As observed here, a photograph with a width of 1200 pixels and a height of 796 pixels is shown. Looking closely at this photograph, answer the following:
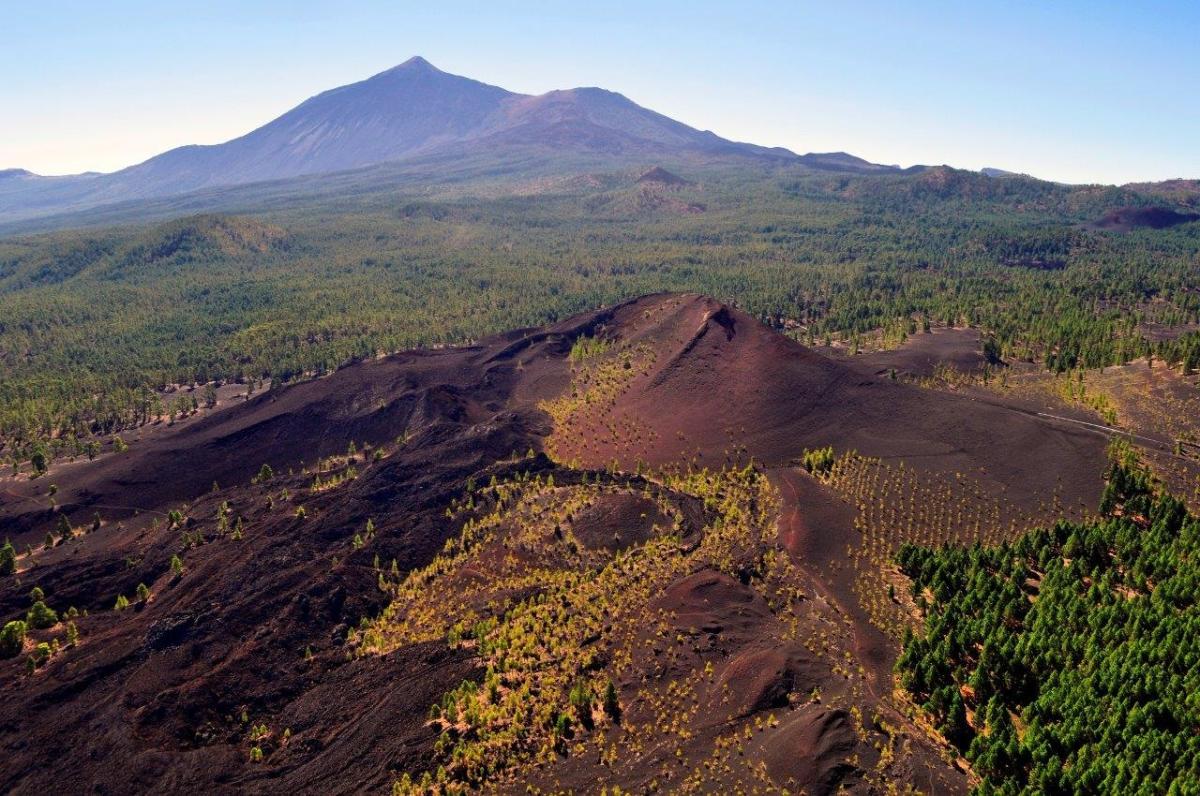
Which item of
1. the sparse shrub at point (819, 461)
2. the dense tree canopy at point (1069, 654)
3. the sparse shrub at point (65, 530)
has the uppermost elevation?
the sparse shrub at point (819, 461)

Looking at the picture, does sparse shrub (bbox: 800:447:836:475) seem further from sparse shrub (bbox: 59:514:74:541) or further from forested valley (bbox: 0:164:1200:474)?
sparse shrub (bbox: 59:514:74:541)

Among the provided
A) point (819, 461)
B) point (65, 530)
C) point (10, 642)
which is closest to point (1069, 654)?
point (819, 461)

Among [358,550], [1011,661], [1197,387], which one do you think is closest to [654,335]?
[358,550]

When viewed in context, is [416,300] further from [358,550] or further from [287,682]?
[287,682]

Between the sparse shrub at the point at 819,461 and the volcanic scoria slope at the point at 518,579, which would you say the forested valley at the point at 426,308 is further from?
the sparse shrub at the point at 819,461

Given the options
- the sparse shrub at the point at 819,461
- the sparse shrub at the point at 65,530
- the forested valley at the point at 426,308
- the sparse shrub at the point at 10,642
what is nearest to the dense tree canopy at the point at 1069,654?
the sparse shrub at the point at 819,461

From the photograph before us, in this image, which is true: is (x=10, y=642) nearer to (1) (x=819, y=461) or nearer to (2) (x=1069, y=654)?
(1) (x=819, y=461)

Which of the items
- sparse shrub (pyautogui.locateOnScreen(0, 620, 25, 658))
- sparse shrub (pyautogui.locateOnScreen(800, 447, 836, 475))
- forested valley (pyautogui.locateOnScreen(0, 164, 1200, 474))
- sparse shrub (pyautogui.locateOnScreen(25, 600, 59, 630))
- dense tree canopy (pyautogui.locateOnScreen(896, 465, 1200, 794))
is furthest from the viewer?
forested valley (pyautogui.locateOnScreen(0, 164, 1200, 474))

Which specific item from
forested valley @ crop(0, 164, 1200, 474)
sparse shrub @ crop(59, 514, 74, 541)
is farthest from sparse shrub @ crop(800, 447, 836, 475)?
sparse shrub @ crop(59, 514, 74, 541)
